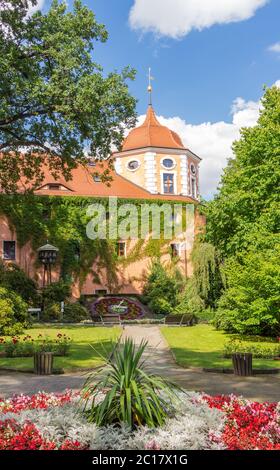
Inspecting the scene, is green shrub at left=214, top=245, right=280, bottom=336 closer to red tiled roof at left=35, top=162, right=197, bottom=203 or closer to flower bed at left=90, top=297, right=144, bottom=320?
flower bed at left=90, top=297, right=144, bottom=320

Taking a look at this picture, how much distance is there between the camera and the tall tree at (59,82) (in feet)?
64.5

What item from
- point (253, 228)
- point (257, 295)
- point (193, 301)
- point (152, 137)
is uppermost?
point (152, 137)

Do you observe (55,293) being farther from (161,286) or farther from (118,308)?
(161,286)

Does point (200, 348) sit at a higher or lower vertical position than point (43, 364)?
lower

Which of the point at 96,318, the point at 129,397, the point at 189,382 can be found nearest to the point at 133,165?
the point at 96,318

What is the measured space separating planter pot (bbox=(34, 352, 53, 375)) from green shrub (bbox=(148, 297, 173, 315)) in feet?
76.3

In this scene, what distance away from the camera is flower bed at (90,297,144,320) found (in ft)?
108

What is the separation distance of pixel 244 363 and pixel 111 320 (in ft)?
58.7

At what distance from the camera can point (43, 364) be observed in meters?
11.9

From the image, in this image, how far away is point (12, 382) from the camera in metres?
10.8

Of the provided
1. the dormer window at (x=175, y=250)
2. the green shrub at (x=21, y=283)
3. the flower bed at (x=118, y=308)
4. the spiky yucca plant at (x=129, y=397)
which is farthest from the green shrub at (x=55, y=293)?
the spiky yucca plant at (x=129, y=397)

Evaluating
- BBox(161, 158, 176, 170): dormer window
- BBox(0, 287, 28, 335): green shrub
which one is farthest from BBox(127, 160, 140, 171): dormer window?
BBox(0, 287, 28, 335): green shrub

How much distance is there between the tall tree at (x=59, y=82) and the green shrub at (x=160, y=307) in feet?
51.7

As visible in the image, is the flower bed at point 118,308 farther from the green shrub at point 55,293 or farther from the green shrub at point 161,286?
the green shrub at point 55,293
